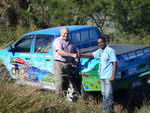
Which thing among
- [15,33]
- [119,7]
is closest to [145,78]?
[119,7]

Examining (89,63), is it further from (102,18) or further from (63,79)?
(102,18)

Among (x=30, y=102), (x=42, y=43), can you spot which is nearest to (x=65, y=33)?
(x=42, y=43)

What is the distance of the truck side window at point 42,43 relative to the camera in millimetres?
→ 9495

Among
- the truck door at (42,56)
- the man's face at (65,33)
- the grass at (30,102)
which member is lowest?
the grass at (30,102)

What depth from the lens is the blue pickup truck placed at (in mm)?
8398

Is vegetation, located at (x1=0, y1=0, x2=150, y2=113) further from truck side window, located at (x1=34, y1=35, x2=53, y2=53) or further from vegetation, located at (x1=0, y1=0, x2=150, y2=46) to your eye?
truck side window, located at (x1=34, y1=35, x2=53, y2=53)

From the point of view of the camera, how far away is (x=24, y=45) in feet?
33.9

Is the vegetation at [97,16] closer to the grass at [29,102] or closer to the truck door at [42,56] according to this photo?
the truck door at [42,56]

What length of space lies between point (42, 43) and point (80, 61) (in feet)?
5.20

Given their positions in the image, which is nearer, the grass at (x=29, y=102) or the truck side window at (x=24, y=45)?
the grass at (x=29, y=102)

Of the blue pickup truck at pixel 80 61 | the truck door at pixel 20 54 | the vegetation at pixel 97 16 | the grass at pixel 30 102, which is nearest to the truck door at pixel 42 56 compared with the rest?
the blue pickup truck at pixel 80 61

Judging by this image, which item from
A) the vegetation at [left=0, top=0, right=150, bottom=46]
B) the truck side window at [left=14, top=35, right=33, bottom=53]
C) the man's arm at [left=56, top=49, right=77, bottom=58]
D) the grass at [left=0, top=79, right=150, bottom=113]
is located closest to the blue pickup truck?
the truck side window at [left=14, top=35, right=33, bottom=53]

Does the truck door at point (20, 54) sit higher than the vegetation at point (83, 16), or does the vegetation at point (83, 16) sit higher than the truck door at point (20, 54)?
the vegetation at point (83, 16)

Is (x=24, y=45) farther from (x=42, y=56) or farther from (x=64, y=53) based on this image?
(x=64, y=53)
